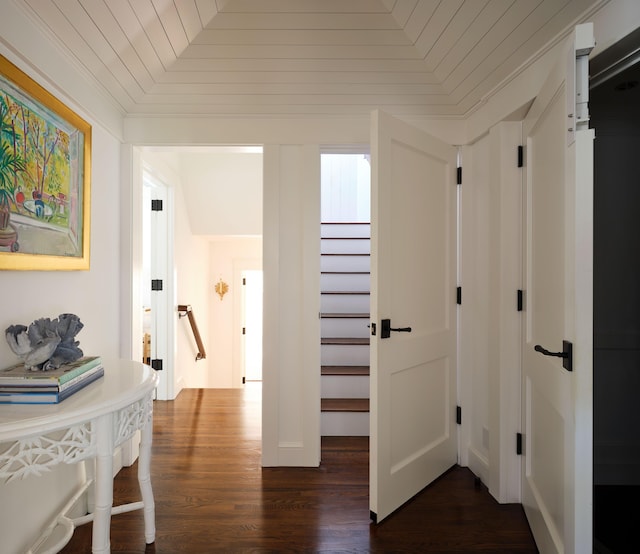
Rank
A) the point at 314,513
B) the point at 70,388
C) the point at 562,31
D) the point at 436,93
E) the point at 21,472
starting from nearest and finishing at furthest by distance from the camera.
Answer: the point at 21,472, the point at 70,388, the point at 562,31, the point at 314,513, the point at 436,93

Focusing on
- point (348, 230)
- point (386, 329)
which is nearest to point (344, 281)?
point (348, 230)

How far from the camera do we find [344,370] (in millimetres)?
3111

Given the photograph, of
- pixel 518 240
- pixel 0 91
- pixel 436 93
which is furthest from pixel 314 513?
pixel 436 93

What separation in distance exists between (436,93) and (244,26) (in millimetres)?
1094

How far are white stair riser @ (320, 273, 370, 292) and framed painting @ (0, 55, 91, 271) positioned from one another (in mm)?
2259

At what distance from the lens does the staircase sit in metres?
2.84

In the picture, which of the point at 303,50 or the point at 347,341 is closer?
the point at 303,50

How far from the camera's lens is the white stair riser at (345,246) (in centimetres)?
404

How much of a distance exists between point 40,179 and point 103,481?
1.11 meters

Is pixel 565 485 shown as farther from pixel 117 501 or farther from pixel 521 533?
pixel 117 501

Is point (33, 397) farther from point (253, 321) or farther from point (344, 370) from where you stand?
point (253, 321)

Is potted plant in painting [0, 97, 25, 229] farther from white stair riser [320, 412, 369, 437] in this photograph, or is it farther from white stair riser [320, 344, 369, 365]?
white stair riser [320, 344, 369, 365]

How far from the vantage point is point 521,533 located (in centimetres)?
181

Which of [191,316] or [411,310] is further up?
[411,310]
